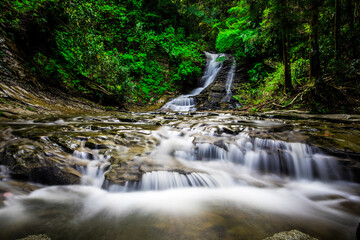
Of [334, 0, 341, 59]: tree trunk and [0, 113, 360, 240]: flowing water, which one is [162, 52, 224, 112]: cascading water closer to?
[334, 0, 341, 59]: tree trunk

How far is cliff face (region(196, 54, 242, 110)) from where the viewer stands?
1163cm

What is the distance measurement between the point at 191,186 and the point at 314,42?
6.22 m

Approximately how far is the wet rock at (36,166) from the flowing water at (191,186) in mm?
55

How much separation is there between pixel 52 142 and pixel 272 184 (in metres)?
3.96

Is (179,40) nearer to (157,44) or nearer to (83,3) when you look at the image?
(157,44)

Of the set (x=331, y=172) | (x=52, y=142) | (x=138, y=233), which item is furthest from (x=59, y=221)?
(x=331, y=172)

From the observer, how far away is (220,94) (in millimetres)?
12758

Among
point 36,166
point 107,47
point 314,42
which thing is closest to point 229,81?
point 314,42

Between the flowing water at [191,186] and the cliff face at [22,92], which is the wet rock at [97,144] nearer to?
the flowing water at [191,186]

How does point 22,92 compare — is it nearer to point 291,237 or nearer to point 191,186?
point 191,186

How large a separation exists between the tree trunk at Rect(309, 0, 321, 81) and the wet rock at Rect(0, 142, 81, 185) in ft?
23.3

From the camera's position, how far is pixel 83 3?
21.0ft

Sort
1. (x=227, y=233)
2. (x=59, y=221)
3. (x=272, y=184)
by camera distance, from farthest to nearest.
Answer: (x=272, y=184), (x=59, y=221), (x=227, y=233)

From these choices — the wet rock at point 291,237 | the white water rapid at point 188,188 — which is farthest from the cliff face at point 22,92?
the wet rock at point 291,237
